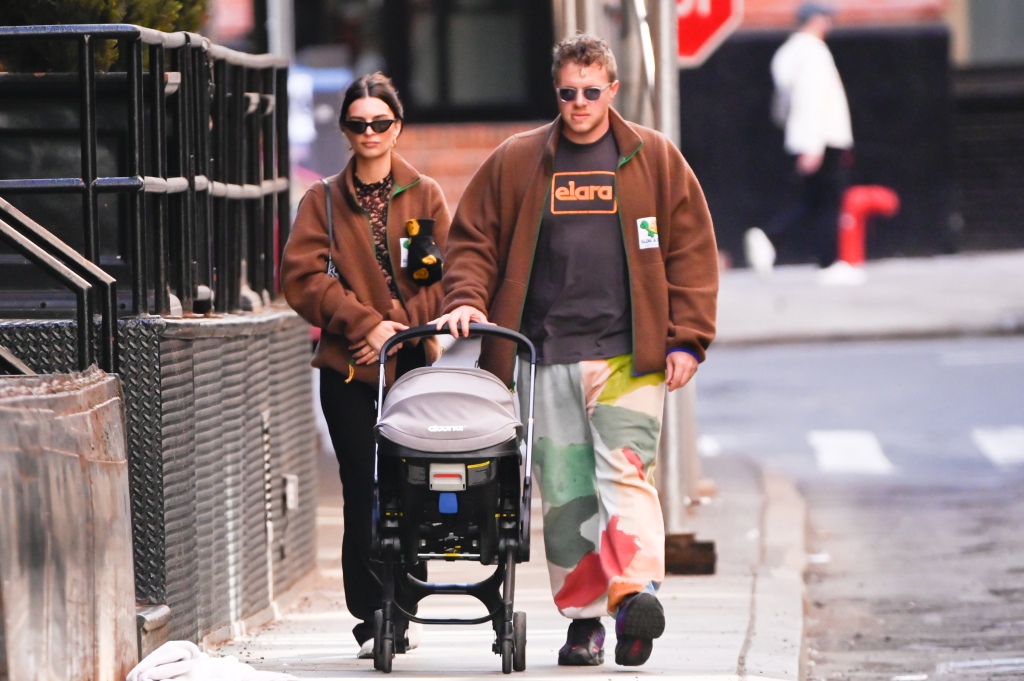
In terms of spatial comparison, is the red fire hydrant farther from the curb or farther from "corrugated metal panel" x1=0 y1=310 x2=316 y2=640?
"corrugated metal panel" x1=0 y1=310 x2=316 y2=640

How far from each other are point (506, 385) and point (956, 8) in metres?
18.9

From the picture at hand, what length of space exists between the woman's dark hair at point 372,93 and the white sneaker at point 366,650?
1.78 meters

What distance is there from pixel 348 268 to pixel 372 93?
0.60 m

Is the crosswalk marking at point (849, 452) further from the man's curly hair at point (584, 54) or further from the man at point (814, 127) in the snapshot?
the man at point (814, 127)

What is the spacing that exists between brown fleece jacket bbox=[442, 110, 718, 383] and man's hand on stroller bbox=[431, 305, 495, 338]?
3.4 inches

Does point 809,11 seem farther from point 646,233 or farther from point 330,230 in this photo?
point 646,233

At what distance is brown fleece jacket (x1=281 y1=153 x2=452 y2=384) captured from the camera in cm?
699

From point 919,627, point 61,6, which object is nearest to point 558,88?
point 61,6

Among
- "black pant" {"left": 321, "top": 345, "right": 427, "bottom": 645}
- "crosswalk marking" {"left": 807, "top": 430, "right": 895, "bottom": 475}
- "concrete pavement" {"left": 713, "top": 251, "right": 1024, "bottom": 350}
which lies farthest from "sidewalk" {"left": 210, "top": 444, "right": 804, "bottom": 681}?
"concrete pavement" {"left": 713, "top": 251, "right": 1024, "bottom": 350}

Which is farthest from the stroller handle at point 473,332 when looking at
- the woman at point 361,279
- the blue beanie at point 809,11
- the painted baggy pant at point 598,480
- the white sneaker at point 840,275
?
the blue beanie at point 809,11

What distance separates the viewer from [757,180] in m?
24.1

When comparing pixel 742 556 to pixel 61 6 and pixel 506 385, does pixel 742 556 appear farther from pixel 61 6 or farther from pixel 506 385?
pixel 61 6

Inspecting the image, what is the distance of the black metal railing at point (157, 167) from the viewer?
21.8ft

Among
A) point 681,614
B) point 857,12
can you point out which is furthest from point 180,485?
point 857,12
